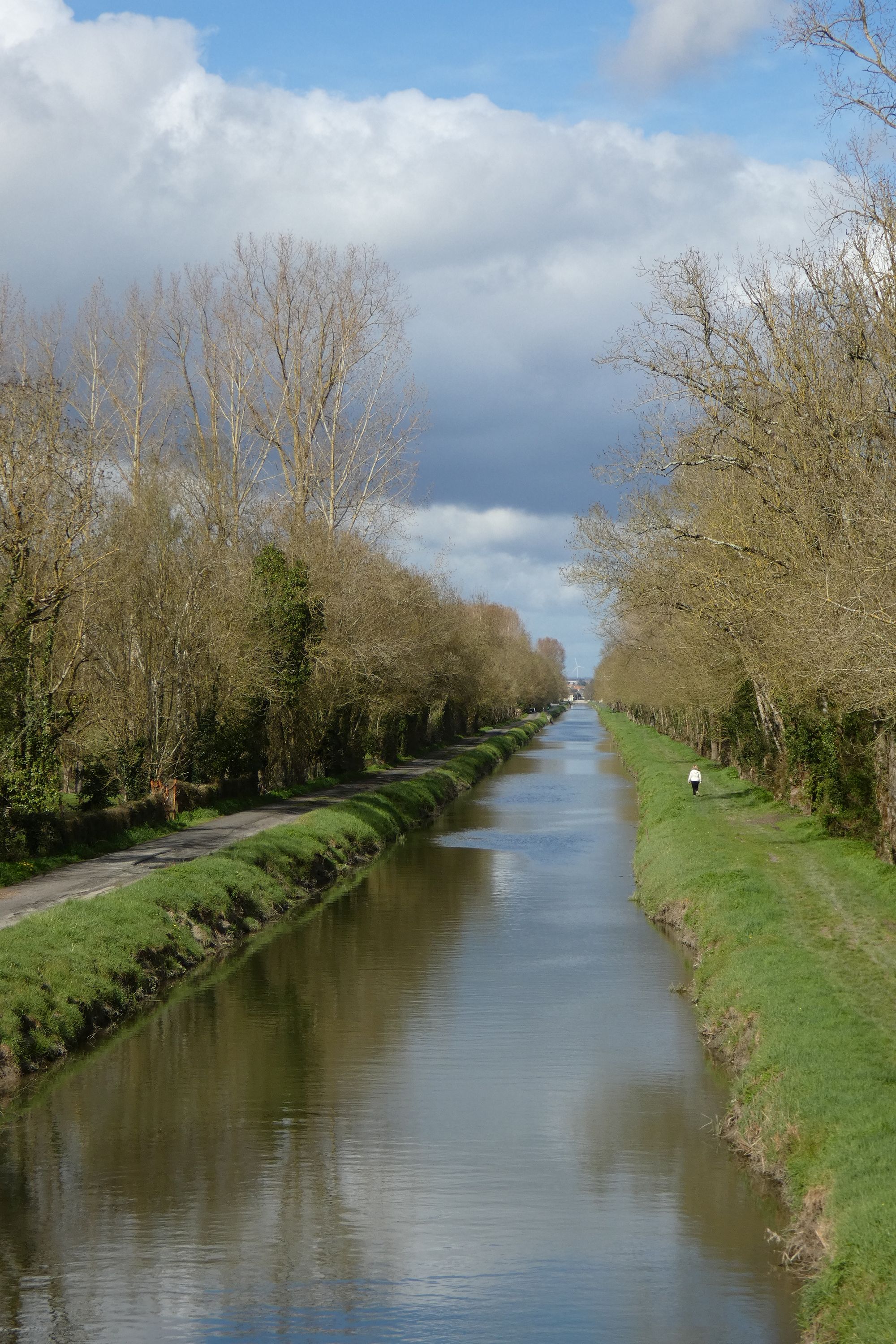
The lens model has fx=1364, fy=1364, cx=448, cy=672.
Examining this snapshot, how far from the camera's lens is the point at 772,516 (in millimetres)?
24625

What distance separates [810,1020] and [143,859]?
15320mm

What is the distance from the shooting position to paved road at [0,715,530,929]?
20953mm

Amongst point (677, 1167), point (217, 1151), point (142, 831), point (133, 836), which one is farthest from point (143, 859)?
point (677, 1167)

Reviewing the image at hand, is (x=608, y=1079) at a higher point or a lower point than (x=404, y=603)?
lower

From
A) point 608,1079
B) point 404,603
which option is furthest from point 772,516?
point 404,603

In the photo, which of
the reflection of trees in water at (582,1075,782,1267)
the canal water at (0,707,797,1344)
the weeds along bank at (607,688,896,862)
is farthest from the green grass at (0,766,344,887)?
the weeds along bank at (607,688,896,862)

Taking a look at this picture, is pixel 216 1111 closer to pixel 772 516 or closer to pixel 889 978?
pixel 889 978

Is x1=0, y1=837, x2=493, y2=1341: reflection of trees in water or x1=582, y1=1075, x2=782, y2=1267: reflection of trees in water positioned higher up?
x1=0, y1=837, x2=493, y2=1341: reflection of trees in water

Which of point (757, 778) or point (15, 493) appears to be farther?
point (757, 778)

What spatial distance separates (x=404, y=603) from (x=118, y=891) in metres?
32.6

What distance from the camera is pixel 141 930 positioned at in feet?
64.4

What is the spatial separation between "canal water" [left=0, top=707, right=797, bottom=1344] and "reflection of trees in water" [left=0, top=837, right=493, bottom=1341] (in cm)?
3

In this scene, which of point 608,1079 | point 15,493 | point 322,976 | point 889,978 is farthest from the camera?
point 15,493

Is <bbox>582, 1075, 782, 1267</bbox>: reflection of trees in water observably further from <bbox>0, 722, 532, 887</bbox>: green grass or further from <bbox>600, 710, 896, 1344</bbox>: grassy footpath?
<bbox>0, 722, 532, 887</bbox>: green grass
